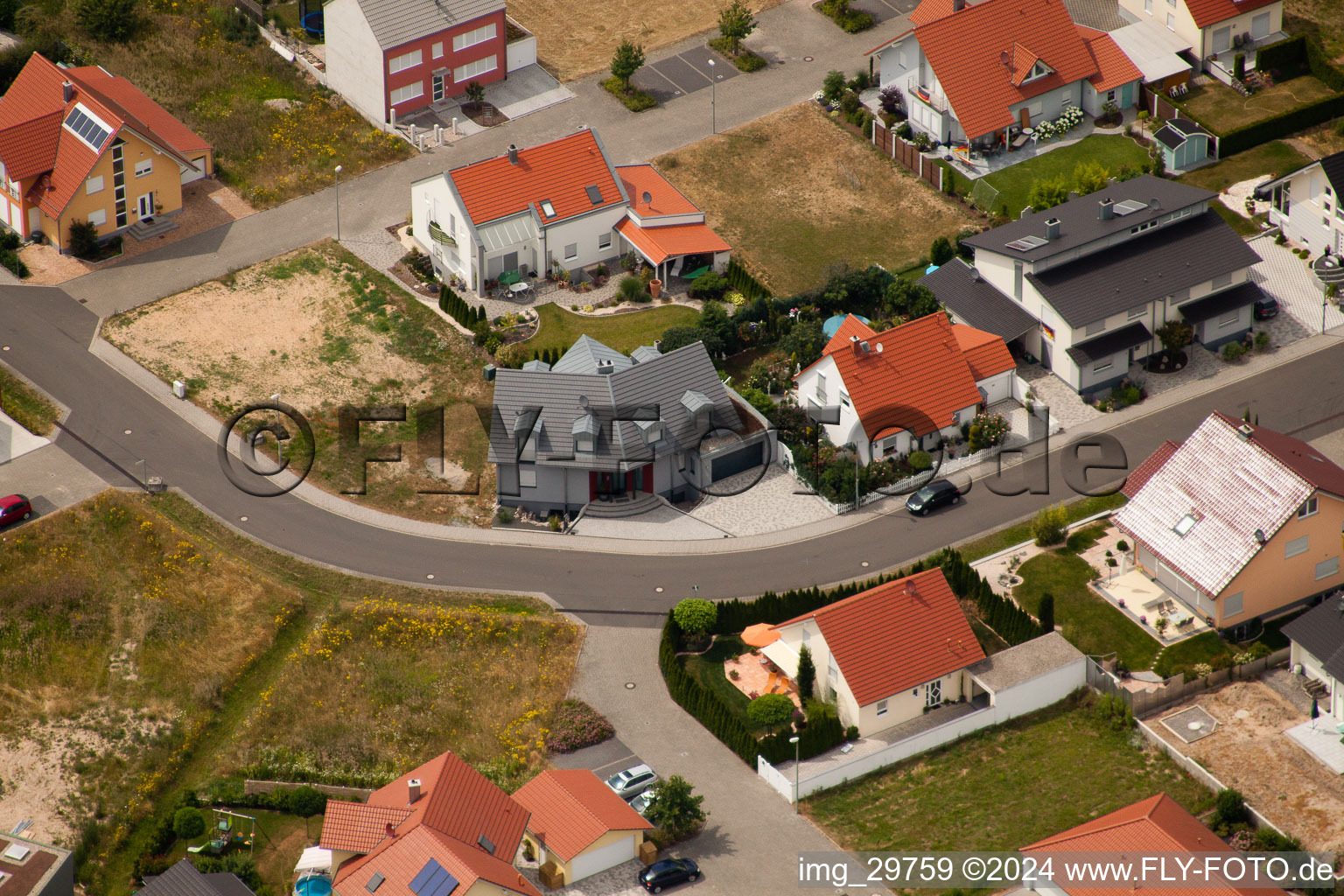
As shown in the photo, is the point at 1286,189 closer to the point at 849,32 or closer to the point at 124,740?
the point at 849,32

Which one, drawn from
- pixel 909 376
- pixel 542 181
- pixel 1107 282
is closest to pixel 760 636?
pixel 909 376

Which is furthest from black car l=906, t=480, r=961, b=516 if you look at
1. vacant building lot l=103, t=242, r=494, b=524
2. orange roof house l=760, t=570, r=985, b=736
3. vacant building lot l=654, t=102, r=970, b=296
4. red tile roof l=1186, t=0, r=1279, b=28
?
red tile roof l=1186, t=0, r=1279, b=28

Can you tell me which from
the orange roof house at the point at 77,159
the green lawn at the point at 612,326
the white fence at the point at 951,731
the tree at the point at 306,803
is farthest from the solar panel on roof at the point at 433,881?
the orange roof house at the point at 77,159

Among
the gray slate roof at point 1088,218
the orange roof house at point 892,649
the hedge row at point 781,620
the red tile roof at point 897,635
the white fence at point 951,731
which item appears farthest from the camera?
the gray slate roof at point 1088,218

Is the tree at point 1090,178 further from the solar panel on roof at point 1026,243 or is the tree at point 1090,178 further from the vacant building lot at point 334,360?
the vacant building lot at point 334,360

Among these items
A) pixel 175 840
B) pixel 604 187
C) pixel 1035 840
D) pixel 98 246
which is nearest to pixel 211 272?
pixel 98 246

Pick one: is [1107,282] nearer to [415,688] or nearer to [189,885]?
[415,688]
